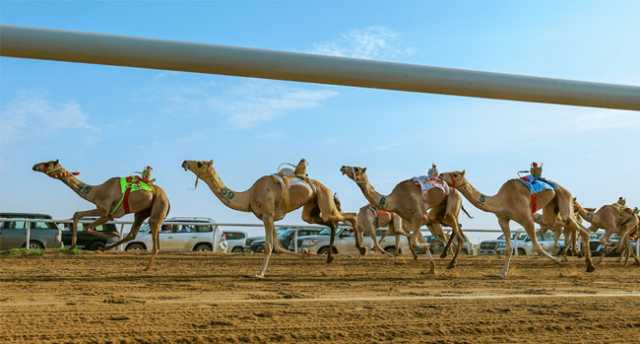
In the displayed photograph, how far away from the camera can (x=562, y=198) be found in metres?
14.5

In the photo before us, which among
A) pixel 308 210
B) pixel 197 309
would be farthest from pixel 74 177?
pixel 197 309

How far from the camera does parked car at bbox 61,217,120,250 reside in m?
24.2

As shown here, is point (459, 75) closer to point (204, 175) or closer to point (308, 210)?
point (204, 175)

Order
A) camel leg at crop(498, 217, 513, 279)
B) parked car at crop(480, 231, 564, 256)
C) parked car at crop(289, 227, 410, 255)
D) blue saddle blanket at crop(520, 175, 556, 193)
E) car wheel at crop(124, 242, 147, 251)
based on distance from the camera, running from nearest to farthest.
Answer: camel leg at crop(498, 217, 513, 279), blue saddle blanket at crop(520, 175, 556, 193), car wheel at crop(124, 242, 147, 251), parked car at crop(289, 227, 410, 255), parked car at crop(480, 231, 564, 256)

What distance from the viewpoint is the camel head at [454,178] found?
13867 mm

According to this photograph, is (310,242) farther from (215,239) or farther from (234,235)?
A: (234,235)

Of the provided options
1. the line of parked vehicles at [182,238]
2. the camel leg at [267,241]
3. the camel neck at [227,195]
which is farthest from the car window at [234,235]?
the camel leg at [267,241]

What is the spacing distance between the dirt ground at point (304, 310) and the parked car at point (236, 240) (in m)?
16.5

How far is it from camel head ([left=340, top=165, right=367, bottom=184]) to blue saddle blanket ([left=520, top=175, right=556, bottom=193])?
10.6 feet

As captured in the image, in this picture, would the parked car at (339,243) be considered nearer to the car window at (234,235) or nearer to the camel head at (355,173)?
the car window at (234,235)

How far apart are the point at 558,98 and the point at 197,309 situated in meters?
5.07

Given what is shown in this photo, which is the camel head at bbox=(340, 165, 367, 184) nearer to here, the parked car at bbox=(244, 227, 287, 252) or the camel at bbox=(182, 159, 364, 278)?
the camel at bbox=(182, 159, 364, 278)

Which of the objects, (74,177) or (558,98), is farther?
(74,177)

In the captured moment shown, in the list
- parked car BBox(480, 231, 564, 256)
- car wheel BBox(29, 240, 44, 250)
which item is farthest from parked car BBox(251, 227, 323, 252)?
car wheel BBox(29, 240, 44, 250)
